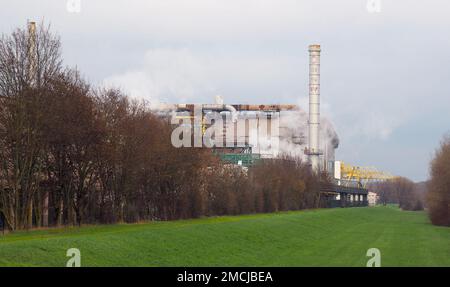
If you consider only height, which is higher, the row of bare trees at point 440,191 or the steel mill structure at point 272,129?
the steel mill structure at point 272,129

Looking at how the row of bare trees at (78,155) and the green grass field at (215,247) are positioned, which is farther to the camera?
the row of bare trees at (78,155)

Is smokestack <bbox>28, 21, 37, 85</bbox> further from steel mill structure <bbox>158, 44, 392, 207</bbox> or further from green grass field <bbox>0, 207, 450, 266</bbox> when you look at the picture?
steel mill structure <bbox>158, 44, 392, 207</bbox>

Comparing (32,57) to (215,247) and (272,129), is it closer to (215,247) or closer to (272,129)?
(215,247)

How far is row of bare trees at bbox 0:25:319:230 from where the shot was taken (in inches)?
1821

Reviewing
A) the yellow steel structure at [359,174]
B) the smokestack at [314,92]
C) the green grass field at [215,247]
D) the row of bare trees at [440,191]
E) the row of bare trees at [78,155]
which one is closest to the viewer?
the green grass field at [215,247]

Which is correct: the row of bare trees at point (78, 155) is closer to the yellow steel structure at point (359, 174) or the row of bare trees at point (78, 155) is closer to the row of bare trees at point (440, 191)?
the row of bare trees at point (440, 191)

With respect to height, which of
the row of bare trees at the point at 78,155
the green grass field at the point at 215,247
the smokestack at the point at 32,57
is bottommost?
the green grass field at the point at 215,247

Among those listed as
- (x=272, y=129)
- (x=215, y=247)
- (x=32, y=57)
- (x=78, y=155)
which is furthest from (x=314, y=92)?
(x=215, y=247)

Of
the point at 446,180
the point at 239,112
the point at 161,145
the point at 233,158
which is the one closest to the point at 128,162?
the point at 161,145

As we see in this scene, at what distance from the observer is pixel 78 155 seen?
5188cm

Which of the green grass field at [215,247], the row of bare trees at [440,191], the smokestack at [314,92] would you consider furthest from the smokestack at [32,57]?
the smokestack at [314,92]

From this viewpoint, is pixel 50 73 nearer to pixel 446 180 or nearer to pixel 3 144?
pixel 3 144

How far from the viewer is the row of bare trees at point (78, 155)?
152 ft

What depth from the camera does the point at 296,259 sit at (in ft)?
119
